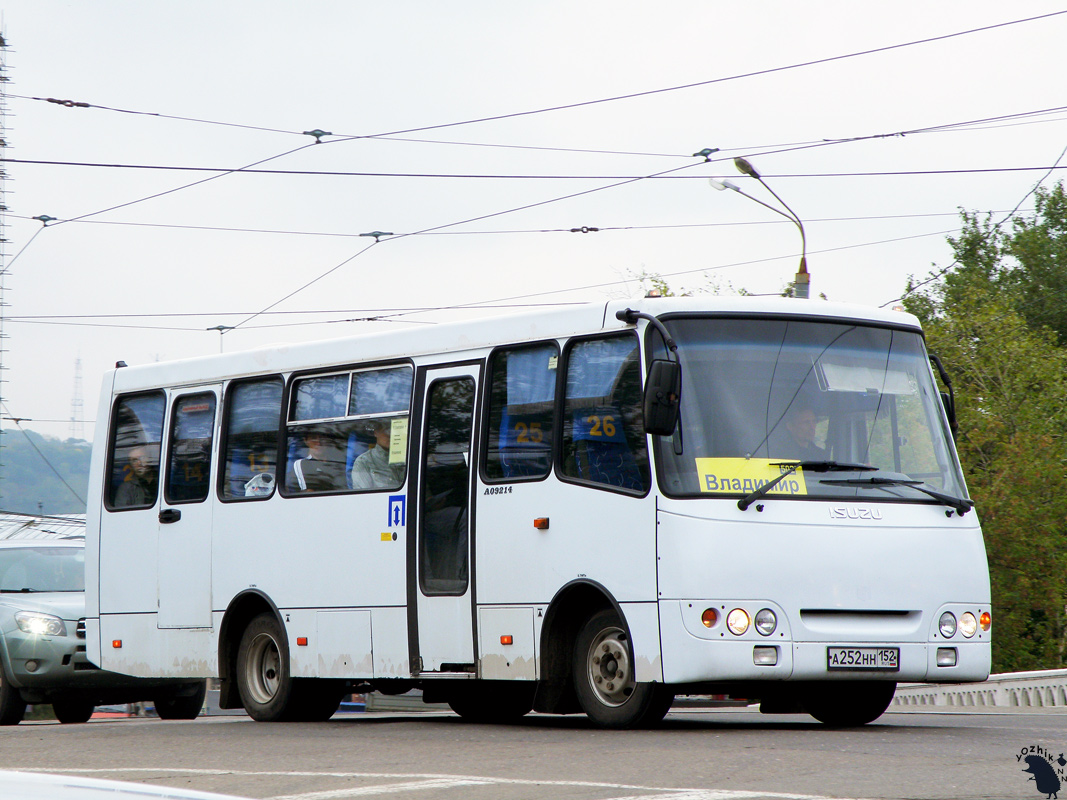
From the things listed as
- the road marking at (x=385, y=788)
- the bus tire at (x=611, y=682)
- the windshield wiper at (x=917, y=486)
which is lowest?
the road marking at (x=385, y=788)

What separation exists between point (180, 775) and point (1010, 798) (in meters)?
4.10

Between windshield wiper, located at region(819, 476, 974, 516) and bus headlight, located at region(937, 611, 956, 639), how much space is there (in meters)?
0.67

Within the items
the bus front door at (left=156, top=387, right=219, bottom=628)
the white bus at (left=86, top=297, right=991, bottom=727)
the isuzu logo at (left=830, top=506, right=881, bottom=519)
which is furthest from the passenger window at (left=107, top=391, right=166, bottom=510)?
the isuzu logo at (left=830, top=506, right=881, bottom=519)

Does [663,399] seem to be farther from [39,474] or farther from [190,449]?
[39,474]

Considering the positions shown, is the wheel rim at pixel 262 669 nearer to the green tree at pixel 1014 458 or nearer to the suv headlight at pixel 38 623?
the suv headlight at pixel 38 623

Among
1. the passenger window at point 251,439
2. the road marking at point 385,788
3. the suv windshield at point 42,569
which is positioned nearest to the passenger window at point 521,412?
the passenger window at point 251,439

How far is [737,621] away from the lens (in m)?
9.95

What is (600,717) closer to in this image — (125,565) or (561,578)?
(561,578)

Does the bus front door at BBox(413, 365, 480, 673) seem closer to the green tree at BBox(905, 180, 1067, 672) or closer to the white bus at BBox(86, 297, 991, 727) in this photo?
the white bus at BBox(86, 297, 991, 727)

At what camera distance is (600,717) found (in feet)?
35.0

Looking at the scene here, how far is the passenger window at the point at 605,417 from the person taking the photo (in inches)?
408

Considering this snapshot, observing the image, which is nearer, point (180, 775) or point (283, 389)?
point (180, 775)

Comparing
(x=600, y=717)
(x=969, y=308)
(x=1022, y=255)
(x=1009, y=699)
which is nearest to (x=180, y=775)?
(x=600, y=717)

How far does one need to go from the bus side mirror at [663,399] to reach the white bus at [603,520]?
0.04 feet
